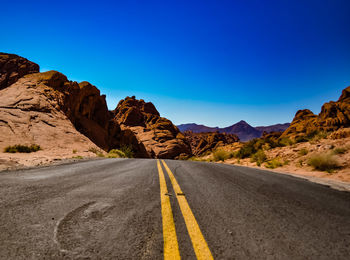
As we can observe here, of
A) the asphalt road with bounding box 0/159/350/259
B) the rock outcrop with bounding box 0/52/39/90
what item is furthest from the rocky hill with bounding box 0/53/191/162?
the asphalt road with bounding box 0/159/350/259

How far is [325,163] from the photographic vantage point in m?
7.22

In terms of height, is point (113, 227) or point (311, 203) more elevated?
point (113, 227)

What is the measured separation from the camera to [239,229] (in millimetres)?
1865

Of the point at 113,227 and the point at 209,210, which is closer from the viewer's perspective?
the point at 113,227

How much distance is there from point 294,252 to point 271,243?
182mm

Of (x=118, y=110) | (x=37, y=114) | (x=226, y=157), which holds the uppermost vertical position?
(x=118, y=110)

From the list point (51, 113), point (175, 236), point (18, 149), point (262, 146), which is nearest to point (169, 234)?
point (175, 236)

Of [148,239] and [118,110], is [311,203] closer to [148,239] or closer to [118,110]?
[148,239]

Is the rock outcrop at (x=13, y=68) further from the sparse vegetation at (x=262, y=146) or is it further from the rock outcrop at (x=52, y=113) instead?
the sparse vegetation at (x=262, y=146)

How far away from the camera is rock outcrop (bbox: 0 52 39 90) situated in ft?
Answer: 72.1

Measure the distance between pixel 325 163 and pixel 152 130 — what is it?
2040 inches

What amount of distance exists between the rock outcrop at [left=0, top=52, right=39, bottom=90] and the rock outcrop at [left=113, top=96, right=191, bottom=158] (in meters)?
24.1

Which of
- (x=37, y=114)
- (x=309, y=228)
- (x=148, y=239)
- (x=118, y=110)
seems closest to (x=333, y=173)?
(x=309, y=228)

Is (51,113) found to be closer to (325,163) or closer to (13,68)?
(13,68)
